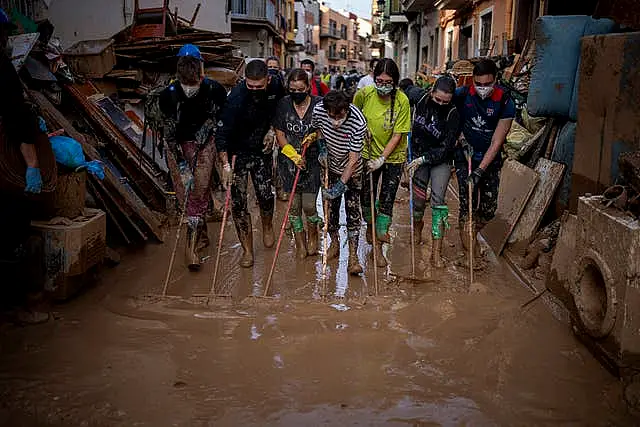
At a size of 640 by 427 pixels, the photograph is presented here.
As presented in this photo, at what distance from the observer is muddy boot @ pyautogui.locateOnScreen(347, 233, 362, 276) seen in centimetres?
531

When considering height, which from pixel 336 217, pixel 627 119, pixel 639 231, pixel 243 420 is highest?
pixel 627 119

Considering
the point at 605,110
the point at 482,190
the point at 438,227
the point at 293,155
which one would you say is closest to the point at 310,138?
the point at 293,155

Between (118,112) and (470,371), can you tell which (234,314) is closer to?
(470,371)

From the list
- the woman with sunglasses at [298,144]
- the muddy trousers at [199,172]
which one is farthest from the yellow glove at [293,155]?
the muddy trousers at [199,172]

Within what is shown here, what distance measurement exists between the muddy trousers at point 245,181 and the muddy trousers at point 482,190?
1766 millimetres

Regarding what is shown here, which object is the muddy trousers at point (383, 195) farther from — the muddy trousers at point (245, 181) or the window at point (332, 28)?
the window at point (332, 28)

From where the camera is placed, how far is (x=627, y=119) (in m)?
4.12

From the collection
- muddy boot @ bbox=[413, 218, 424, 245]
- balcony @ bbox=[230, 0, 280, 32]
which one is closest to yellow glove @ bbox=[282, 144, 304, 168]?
muddy boot @ bbox=[413, 218, 424, 245]

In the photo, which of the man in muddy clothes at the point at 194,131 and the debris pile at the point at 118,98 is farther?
the debris pile at the point at 118,98

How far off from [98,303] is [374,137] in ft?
8.90

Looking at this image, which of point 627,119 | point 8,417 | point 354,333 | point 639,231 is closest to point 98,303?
point 8,417

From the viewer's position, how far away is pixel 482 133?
539 cm

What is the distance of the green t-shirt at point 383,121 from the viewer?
5.33 metres

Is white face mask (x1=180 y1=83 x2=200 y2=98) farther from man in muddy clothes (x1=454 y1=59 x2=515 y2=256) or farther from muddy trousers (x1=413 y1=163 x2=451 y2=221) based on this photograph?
man in muddy clothes (x1=454 y1=59 x2=515 y2=256)
